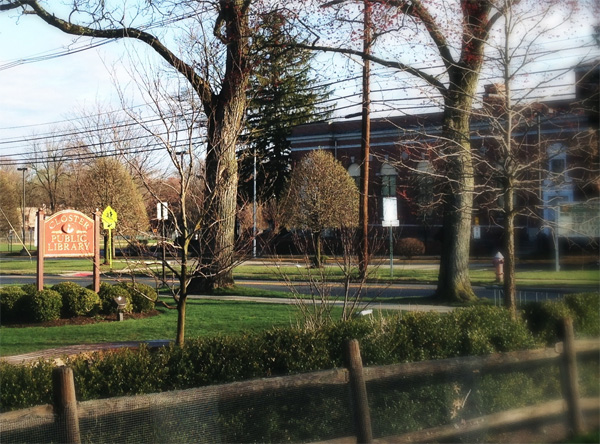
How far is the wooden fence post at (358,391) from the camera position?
228 inches

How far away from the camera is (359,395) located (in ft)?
19.1

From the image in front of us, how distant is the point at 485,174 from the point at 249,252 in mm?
3648

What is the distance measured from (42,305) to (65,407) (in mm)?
11370

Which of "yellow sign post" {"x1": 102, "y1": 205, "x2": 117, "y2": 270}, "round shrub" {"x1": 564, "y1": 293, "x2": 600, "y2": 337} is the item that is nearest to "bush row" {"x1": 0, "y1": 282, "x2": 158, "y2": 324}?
"yellow sign post" {"x1": 102, "y1": 205, "x2": 117, "y2": 270}

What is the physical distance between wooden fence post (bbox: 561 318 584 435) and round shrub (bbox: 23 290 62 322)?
1154 cm

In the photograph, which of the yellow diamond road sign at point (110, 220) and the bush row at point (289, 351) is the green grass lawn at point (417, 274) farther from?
the bush row at point (289, 351)

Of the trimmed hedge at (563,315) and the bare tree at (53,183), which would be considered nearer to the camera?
the trimmed hedge at (563,315)

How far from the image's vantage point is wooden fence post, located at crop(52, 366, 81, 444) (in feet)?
15.0

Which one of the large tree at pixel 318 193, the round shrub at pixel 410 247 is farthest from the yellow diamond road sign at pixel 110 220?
the round shrub at pixel 410 247

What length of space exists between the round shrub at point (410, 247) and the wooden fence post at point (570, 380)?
3250 centimetres

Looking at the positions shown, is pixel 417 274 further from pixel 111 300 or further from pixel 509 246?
pixel 509 246

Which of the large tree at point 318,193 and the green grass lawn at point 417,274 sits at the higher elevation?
the large tree at point 318,193

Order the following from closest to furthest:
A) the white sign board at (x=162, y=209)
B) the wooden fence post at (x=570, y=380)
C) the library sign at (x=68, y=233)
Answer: the wooden fence post at (x=570, y=380), the white sign board at (x=162, y=209), the library sign at (x=68, y=233)

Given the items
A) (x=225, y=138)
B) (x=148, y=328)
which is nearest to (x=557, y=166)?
(x=225, y=138)
